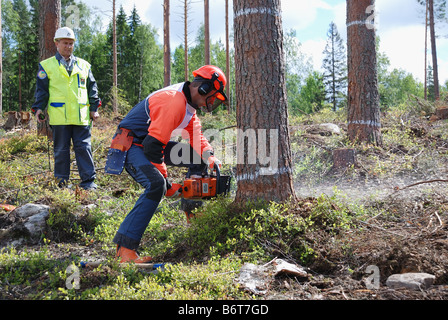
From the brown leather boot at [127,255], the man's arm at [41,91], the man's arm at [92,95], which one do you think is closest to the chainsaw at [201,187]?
the brown leather boot at [127,255]

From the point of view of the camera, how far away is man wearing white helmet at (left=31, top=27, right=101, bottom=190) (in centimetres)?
543

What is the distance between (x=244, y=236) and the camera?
332 centimetres

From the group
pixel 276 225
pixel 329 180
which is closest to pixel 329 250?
pixel 276 225

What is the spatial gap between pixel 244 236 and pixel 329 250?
0.74 meters

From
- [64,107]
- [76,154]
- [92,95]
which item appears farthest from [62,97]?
[76,154]

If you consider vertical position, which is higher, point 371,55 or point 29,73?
point 29,73

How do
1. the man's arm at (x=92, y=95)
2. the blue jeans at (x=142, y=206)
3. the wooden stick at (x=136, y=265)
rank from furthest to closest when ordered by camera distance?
1. the man's arm at (x=92, y=95)
2. the blue jeans at (x=142, y=206)
3. the wooden stick at (x=136, y=265)

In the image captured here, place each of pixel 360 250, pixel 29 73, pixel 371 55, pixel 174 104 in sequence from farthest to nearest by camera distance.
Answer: pixel 29 73 < pixel 371 55 < pixel 174 104 < pixel 360 250

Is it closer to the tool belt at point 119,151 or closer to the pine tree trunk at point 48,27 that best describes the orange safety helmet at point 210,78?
the tool belt at point 119,151

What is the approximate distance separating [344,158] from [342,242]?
3100 mm

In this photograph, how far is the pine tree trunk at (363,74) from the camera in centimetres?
679

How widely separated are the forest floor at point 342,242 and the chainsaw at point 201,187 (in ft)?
1.34

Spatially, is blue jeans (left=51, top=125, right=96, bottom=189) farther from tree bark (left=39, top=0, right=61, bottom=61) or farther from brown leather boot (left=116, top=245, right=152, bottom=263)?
tree bark (left=39, top=0, right=61, bottom=61)
